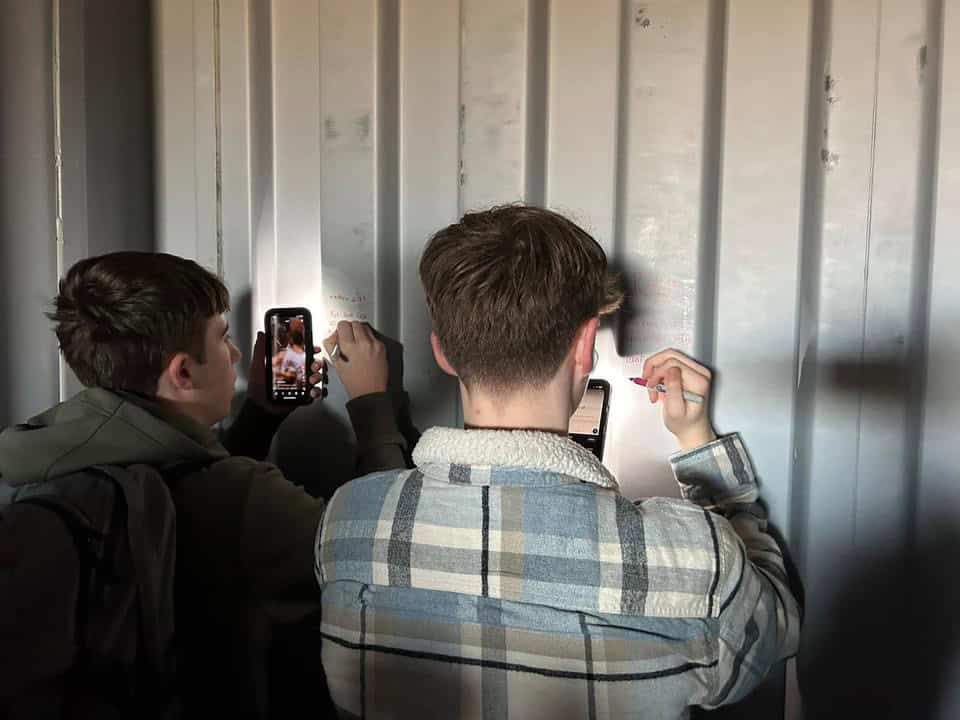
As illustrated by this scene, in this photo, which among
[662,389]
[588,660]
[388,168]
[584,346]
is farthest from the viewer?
[388,168]

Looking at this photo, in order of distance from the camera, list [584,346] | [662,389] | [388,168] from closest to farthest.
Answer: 1. [584,346]
2. [662,389]
3. [388,168]

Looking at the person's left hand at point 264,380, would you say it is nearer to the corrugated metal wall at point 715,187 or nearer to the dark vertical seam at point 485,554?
the corrugated metal wall at point 715,187

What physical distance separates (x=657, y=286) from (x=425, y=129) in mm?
478

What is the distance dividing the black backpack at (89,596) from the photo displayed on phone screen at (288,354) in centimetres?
38

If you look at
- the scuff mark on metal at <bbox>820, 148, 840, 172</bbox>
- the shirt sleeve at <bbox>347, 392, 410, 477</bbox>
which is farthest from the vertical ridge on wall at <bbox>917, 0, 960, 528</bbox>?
the shirt sleeve at <bbox>347, 392, 410, 477</bbox>

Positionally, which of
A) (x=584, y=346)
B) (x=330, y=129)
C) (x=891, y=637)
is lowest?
(x=891, y=637)

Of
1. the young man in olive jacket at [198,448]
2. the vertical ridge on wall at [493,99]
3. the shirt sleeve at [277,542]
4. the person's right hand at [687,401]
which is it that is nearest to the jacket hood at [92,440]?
the young man in olive jacket at [198,448]

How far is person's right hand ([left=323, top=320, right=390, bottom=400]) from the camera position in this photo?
130 cm

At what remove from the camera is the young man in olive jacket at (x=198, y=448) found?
3.45 ft

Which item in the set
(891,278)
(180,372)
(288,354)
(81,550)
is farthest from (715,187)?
(81,550)

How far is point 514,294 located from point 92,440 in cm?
60

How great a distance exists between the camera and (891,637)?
113 cm

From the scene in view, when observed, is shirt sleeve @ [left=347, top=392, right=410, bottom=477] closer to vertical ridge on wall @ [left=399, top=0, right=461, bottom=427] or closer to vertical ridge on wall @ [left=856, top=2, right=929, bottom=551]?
vertical ridge on wall @ [left=399, top=0, right=461, bottom=427]

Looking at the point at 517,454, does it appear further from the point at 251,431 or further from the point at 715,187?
the point at 251,431
